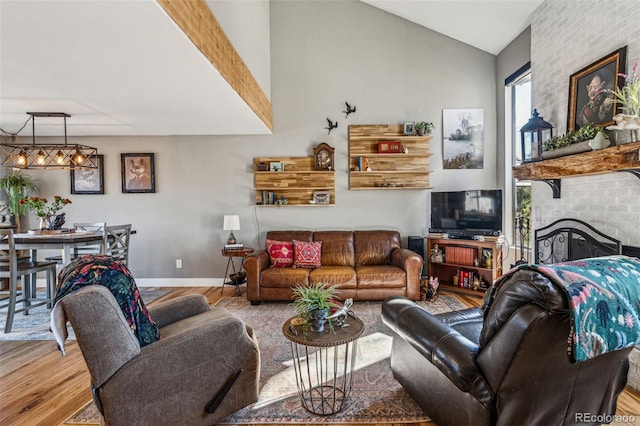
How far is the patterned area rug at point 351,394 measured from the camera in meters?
1.83

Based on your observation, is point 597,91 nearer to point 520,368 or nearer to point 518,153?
point 518,153

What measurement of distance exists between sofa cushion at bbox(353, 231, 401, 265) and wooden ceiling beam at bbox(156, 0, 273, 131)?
2204mm

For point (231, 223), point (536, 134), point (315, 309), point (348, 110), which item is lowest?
point (315, 309)

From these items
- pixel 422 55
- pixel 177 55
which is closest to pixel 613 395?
pixel 177 55

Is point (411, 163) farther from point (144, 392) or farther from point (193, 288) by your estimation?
point (144, 392)

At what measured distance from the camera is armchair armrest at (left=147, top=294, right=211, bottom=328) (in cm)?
213

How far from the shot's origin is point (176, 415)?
1587mm

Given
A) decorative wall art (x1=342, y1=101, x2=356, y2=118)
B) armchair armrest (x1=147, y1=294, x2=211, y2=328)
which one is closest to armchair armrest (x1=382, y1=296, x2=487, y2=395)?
armchair armrest (x1=147, y1=294, x2=211, y2=328)

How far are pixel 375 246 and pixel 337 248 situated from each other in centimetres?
53

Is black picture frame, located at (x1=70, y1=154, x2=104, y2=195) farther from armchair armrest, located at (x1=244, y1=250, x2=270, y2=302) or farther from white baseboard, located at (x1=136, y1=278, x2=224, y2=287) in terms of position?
armchair armrest, located at (x1=244, y1=250, x2=270, y2=302)

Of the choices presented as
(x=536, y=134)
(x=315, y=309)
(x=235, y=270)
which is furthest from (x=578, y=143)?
(x=235, y=270)

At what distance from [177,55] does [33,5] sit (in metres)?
0.73

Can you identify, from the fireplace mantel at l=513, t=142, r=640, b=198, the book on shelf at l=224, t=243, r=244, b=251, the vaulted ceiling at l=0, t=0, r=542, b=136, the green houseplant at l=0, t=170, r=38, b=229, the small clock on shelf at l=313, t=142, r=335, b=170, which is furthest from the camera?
the small clock on shelf at l=313, t=142, r=335, b=170

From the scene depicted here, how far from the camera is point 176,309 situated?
222 cm
